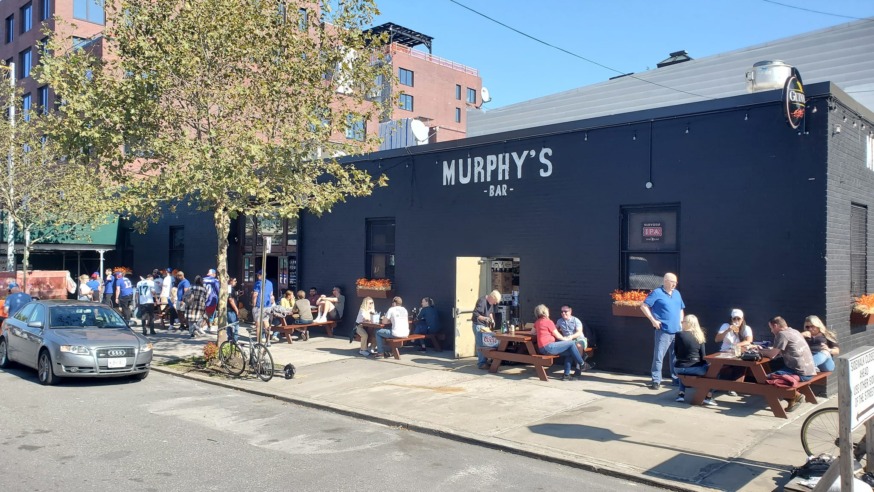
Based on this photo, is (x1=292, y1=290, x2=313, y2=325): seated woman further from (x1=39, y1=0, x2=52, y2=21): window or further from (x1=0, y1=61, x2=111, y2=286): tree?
(x1=39, y1=0, x2=52, y2=21): window

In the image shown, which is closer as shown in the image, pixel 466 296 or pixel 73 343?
pixel 73 343

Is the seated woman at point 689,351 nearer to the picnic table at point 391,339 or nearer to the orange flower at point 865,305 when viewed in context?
the orange flower at point 865,305

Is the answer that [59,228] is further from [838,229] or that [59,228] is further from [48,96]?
[838,229]

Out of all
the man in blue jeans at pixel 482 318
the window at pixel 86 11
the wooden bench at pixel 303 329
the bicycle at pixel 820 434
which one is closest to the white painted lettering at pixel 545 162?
the man in blue jeans at pixel 482 318

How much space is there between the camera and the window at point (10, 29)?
42.8 meters

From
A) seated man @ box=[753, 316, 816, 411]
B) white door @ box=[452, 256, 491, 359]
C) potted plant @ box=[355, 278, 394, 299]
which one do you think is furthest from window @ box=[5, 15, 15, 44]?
seated man @ box=[753, 316, 816, 411]

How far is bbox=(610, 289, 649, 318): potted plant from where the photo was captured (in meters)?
11.6

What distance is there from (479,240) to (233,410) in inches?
267

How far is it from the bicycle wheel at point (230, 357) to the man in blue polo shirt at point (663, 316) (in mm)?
7197

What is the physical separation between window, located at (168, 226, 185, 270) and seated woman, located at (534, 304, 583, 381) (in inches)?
620

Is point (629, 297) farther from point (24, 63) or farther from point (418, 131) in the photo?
point (24, 63)

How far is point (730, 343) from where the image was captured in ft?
32.6

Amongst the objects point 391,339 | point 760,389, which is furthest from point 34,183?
point 760,389

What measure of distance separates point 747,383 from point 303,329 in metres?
10.7
